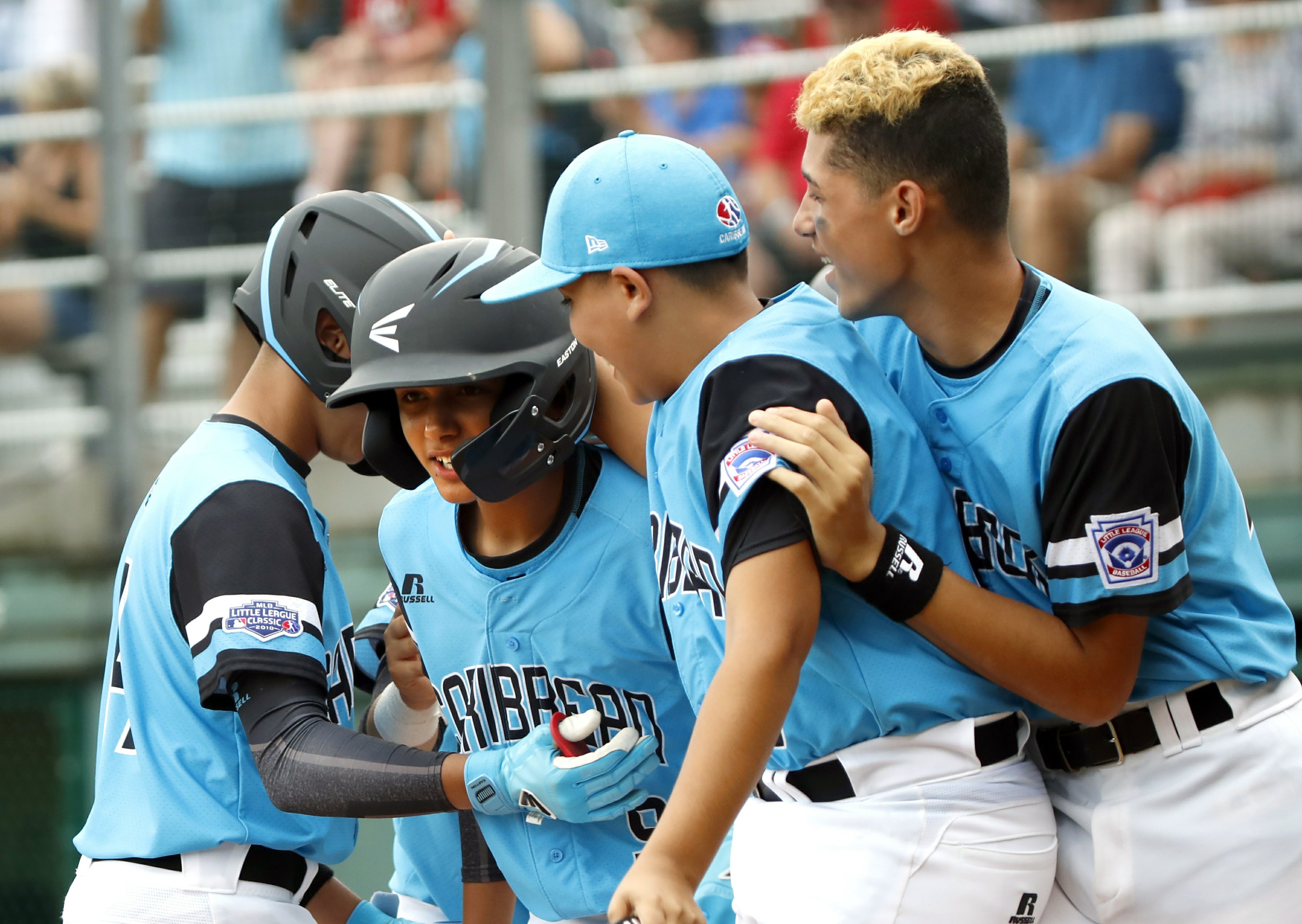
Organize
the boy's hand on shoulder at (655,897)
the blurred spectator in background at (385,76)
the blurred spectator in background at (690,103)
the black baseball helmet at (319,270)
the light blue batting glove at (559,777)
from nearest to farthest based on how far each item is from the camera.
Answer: the boy's hand on shoulder at (655,897), the light blue batting glove at (559,777), the black baseball helmet at (319,270), the blurred spectator in background at (690,103), the blurred spectator in background at (385,76)

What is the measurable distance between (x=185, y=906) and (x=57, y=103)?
5.47 meters

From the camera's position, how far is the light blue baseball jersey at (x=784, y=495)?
2.31 metres

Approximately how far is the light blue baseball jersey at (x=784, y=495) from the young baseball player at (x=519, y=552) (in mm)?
368

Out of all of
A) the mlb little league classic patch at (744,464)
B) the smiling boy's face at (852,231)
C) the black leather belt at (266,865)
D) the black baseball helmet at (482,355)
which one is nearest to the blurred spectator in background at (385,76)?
the black baseball helmet at (482,355)

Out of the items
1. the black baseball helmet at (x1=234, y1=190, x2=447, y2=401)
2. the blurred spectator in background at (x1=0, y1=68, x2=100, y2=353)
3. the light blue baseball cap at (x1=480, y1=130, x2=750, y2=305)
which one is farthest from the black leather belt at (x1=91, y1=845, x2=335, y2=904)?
the blurred spectator in background at (x1=0, y1=68, x2=100, y2=353)

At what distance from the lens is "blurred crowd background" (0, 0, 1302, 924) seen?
20.1ft

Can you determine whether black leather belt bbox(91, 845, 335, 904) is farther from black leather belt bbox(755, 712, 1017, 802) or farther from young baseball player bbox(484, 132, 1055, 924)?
black leather belt bbox(755, 712, 1017, 802)

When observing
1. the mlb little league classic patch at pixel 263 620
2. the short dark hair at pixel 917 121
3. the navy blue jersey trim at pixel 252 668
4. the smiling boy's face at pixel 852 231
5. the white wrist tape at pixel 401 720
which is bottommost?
the white wrist tape at pixel 401 720

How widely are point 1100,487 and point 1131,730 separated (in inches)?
19.4

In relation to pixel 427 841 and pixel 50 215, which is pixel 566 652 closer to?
pixel 427 841

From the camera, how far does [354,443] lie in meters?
3.25

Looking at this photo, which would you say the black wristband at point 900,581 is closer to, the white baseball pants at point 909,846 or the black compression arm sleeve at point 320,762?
the white baseball pants at point 909,846

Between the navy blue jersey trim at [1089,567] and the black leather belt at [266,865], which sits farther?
the black leather belt at [266,865]

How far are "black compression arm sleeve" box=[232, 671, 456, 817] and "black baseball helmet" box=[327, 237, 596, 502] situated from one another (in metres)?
0.53
